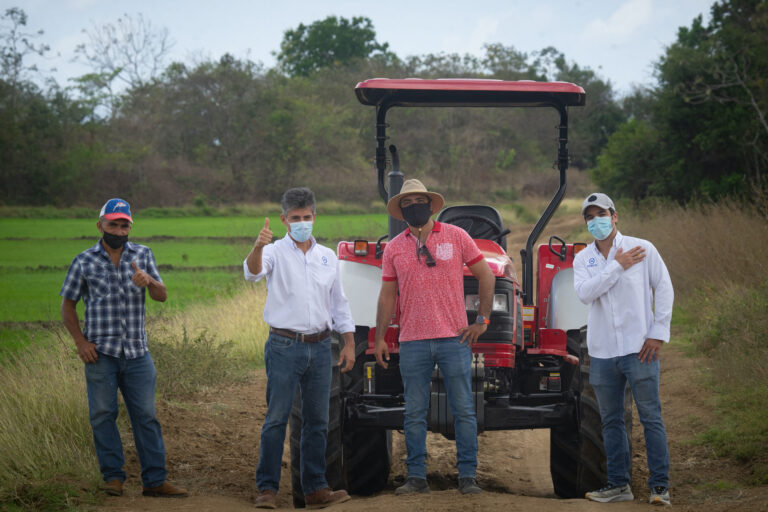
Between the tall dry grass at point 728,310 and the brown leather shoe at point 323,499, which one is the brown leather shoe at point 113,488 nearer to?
the brown leather shoe at point 323,499

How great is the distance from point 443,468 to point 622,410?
231 cm

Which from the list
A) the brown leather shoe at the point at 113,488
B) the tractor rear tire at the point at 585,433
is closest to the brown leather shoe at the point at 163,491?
the brown leather shoe at the point at 113,488

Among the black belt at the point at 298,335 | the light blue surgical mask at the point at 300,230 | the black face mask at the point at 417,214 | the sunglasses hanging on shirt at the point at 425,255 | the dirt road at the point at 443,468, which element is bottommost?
the dirt road at the point at 443,468

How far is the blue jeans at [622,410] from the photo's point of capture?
17.5 feet

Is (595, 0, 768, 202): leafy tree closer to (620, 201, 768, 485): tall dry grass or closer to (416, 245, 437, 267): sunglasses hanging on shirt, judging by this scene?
(620, 201, 768, 485): tall dry grass

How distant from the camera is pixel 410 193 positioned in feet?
18.2

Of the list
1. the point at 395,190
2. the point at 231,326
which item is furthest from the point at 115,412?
the point at 231,326

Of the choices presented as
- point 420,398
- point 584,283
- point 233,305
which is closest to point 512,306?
point 584,283

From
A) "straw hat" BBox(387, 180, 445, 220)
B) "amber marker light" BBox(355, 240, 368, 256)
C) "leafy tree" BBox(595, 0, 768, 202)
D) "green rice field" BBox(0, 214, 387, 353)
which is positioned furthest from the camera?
"leafy tree" BBox(595, 0, 768, 202)

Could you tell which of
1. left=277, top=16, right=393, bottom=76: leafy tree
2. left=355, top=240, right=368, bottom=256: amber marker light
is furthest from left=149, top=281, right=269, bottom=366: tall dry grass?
left=277, top=16, right=393, bottom=76: leafy tree

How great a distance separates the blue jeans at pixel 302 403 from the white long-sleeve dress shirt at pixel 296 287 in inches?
4.9

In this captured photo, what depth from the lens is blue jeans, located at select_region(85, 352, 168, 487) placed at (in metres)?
5.52

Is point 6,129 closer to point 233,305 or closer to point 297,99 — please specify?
point 297,99

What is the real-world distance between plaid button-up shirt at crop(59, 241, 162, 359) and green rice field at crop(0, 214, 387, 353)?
6945mm
